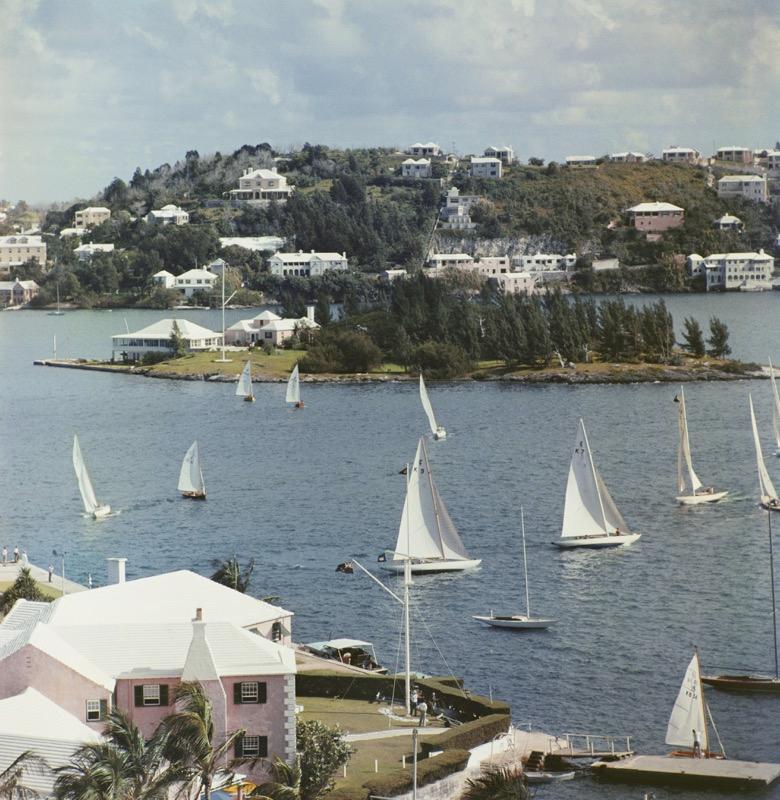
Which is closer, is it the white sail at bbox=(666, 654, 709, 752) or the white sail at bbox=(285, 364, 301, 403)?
the white sail at bbox=(666, 654, 709, 752)

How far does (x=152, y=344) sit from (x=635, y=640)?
313 feet

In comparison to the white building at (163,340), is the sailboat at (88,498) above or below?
below

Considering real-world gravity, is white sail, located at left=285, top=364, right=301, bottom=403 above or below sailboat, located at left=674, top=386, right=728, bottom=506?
above

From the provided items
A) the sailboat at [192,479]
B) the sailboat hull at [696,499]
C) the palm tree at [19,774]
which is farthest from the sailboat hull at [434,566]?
the palm tree at [19,774]

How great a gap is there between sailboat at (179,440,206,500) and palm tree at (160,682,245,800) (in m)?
43.3

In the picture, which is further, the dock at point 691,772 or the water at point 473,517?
the water at point 473,517

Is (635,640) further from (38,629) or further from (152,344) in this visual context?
(152,344)

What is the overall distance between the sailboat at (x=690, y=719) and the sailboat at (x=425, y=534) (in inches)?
743

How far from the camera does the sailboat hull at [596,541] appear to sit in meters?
58.8

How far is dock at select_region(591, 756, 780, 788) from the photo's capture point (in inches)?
1357

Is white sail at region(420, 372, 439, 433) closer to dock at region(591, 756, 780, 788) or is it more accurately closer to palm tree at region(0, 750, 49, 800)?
dock at region(591, 756, 780, 788)

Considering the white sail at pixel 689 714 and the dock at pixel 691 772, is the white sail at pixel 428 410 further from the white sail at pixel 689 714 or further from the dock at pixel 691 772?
the dock at pixel 691 772

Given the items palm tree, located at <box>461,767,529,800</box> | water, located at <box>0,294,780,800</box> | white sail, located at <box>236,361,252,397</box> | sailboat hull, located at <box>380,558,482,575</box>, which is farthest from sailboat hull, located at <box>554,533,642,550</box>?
white sail, located at <box>236,361,252,397</box>

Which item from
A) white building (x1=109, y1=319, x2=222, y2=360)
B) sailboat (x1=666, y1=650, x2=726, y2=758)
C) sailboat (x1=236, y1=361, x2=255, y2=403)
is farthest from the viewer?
white building (x1=109, y1=319, x2=222, y2=360)
